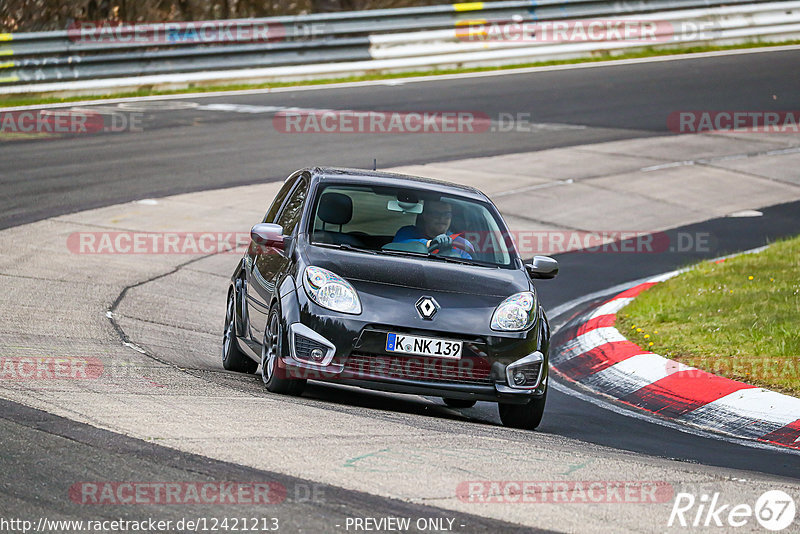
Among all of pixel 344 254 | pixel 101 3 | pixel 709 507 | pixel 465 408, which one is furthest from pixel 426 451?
pixel 101 3

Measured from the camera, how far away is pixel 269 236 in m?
8.29

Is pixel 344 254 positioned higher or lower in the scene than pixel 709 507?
higher

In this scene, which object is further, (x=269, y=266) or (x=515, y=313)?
(x=269, y=266)

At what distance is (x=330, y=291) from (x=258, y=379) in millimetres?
1628

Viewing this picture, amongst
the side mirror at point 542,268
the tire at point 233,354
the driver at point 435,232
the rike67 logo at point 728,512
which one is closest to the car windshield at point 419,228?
the driver at point 435,232

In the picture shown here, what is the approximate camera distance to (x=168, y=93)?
25.0 meters

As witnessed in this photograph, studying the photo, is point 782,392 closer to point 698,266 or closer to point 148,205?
point 698,266

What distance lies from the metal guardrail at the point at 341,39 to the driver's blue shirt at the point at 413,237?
16849 millimetres

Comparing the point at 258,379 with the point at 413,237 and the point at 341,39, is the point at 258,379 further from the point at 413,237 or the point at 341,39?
the point at 341,39

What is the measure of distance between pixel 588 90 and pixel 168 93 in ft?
28.6

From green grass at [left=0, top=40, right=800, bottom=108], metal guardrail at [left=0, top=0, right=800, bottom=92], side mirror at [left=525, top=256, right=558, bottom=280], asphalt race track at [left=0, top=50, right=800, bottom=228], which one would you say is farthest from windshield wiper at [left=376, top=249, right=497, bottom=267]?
metal guardrail at [left=0, top=0, right=800, bottom=92]

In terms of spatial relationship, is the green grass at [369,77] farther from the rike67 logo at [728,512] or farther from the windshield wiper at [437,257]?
the rike67 logo at [728,512]

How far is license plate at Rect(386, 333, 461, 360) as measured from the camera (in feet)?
24.2

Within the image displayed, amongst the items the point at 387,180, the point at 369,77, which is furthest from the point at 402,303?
the point at 369,77
